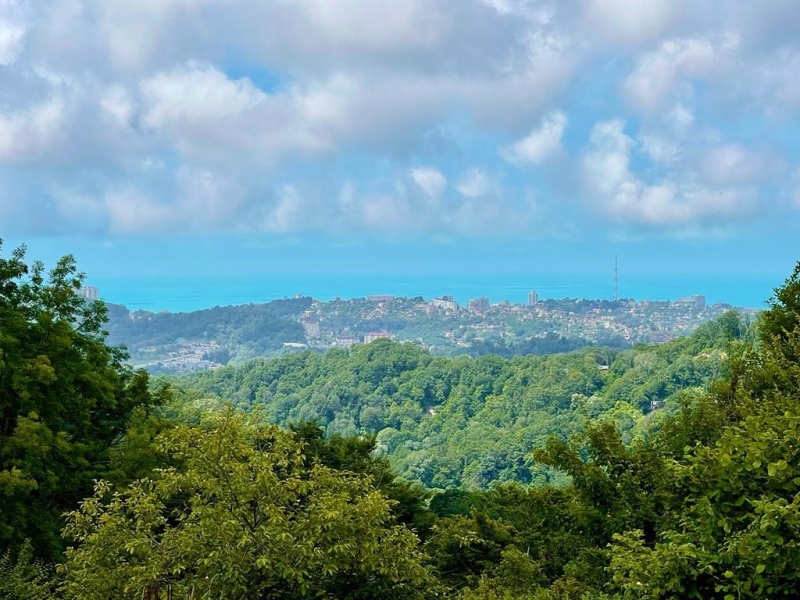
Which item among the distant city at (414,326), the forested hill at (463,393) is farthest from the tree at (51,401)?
the distant city at (414,326)

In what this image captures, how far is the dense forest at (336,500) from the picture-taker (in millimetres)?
4551

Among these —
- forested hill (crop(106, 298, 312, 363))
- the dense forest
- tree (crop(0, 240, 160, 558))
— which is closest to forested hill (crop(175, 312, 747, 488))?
the dense forest

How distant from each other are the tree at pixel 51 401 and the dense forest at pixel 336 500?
5 centimetres

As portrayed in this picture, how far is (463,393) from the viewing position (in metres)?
80.6

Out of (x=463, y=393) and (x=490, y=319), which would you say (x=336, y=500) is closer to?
(x=463, y=393)

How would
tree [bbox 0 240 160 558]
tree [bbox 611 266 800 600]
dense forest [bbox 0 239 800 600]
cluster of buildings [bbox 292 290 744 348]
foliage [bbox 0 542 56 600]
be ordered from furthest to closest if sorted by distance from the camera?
cluster of buildings [bbox 292 290 744 348], tree [bbox 0 240 160 558], foliage [bbox 0 542 56 600], dense forest [bbox 0 239 800 600], tree [bbox 611 266 800 600]

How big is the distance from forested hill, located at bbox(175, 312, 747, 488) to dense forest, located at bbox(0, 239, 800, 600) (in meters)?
33.6

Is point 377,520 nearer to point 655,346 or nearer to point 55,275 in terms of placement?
point 55,275

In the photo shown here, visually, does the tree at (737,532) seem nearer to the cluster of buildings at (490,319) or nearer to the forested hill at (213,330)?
the forested hill at (213,330)

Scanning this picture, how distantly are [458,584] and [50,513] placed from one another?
313 inches

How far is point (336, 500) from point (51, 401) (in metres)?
9.92

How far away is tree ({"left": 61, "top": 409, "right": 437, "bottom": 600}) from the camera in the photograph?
6.16 meters

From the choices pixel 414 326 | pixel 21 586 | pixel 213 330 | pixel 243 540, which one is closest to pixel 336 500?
pixel 243 540

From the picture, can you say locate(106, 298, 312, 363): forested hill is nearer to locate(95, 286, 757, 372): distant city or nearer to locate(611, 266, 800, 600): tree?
locate(95, 286, 757, 372): distant city
